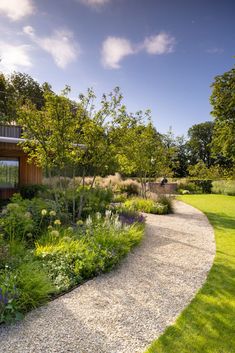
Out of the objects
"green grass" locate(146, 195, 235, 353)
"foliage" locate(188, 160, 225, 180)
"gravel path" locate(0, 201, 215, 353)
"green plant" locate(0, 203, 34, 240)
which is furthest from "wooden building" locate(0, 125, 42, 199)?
"foliage" locate(188, 160, 225, 180)

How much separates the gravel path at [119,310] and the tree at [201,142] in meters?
48.0

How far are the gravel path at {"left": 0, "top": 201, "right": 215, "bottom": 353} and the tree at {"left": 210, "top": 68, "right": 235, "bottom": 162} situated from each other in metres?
7.53

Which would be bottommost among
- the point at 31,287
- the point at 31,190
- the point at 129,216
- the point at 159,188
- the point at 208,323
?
the point at 208,323

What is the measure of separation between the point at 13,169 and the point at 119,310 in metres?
10.6

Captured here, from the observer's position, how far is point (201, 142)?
53125 millimetres

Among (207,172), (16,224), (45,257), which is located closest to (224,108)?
(16,224)

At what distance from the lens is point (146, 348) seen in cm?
260

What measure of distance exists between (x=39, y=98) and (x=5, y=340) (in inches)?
1233

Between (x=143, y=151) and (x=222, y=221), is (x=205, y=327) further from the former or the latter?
(x=143, y=151)

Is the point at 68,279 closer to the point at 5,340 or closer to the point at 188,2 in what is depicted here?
the point at 5,340

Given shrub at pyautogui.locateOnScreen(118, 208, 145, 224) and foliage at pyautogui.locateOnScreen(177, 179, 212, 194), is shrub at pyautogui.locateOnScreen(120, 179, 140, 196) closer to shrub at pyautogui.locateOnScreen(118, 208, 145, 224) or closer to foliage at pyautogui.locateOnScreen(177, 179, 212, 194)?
shrub at pyautogui.locateOnScreen(118, 208, 145, 224)

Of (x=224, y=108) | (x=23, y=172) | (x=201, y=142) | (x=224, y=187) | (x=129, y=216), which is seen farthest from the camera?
(x=201, y=142)

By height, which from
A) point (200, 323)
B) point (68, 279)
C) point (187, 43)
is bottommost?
point (200, 323)

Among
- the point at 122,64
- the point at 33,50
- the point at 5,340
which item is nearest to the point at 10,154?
the point at 33,50
